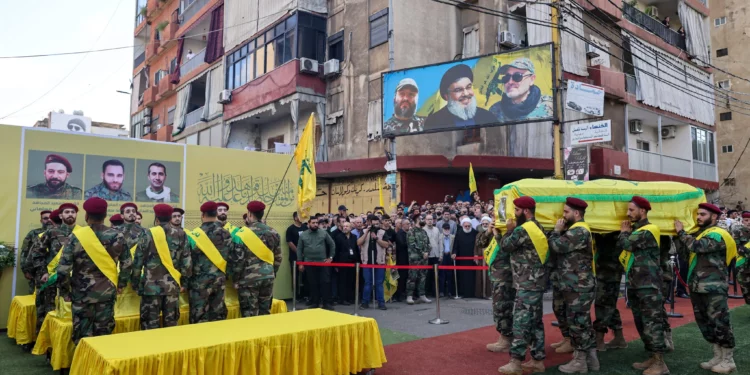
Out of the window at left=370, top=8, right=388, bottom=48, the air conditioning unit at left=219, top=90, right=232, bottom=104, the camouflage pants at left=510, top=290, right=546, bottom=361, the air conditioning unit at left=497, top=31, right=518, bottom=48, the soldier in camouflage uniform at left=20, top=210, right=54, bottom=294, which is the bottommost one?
the camouflage pants at left=510, top=290, right=546, bottom=361

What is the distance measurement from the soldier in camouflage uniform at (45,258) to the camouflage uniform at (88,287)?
1.38 m

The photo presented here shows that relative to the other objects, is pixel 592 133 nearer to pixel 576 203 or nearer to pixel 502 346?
pixel 576 203

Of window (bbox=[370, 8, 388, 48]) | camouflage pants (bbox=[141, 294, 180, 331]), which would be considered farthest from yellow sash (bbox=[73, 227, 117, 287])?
window (bbox=[370, 8, 388, 48])

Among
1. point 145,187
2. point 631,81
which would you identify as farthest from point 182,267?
point 631,81

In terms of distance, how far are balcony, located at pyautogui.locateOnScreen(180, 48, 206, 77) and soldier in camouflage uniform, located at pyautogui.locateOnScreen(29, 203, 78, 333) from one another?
22.0m

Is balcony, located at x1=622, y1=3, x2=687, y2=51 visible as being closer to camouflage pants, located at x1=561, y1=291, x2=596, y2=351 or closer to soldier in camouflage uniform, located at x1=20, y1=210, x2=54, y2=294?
camouflage pants, located at x1=561, y1=291, x2=596, y2=351

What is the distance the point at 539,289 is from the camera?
5676mm

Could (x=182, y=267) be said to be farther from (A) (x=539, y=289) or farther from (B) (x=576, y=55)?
(B) (x=576, y=55)

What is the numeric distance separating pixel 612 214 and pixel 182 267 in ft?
17.1

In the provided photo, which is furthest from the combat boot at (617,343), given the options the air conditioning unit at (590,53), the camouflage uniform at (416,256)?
the air conditioning unit at (590,53)

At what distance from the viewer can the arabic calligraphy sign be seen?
11531 millimetres

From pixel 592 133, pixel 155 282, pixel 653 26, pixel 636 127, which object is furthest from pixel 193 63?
pixel 155 282

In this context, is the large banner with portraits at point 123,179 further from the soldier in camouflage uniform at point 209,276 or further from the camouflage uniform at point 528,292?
the camouflage uniform at point 528,292

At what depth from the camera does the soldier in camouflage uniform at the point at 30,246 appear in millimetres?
7211
